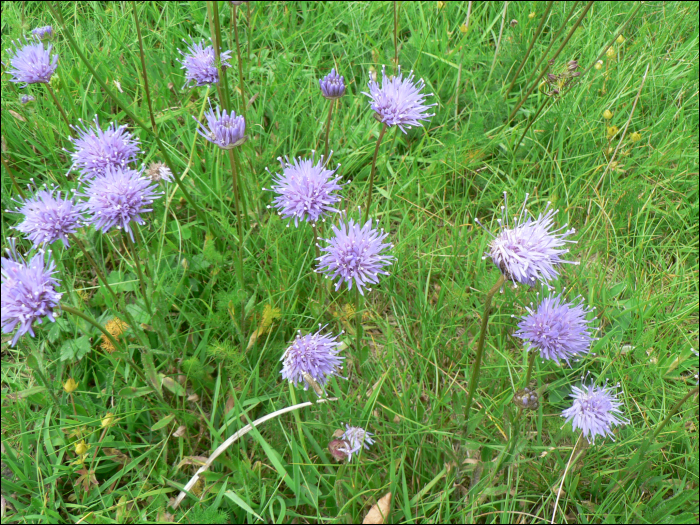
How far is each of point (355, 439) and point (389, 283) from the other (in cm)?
75

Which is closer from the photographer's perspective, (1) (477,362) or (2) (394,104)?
(1) (477,362)

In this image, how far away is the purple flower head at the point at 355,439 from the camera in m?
1.78

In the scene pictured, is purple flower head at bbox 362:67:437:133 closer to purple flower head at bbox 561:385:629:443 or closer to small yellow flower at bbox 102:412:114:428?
purple flower head at bbox 561:385:629:443

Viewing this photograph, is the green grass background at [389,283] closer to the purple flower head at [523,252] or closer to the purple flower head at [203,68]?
the purple flower head at [203,68]

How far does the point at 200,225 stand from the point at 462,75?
166 cm

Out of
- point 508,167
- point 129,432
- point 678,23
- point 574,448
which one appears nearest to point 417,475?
point 574,448

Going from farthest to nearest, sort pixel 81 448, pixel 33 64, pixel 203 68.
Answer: pixel 203 68, pixel 33 64, pixel 81 448

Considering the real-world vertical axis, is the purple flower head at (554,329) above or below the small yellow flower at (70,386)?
above

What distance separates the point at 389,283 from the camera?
235cm

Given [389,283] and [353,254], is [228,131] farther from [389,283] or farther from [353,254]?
[389,283]

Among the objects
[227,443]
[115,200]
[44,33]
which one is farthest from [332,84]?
[44,33]

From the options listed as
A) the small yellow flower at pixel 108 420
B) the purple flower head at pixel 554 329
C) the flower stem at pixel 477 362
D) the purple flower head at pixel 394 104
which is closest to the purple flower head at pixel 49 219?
the small yellow flower at pixel 108 420

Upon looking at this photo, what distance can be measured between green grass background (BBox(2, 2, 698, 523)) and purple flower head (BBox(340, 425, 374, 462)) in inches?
2.8

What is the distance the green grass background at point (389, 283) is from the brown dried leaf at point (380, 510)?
0.04 meters
